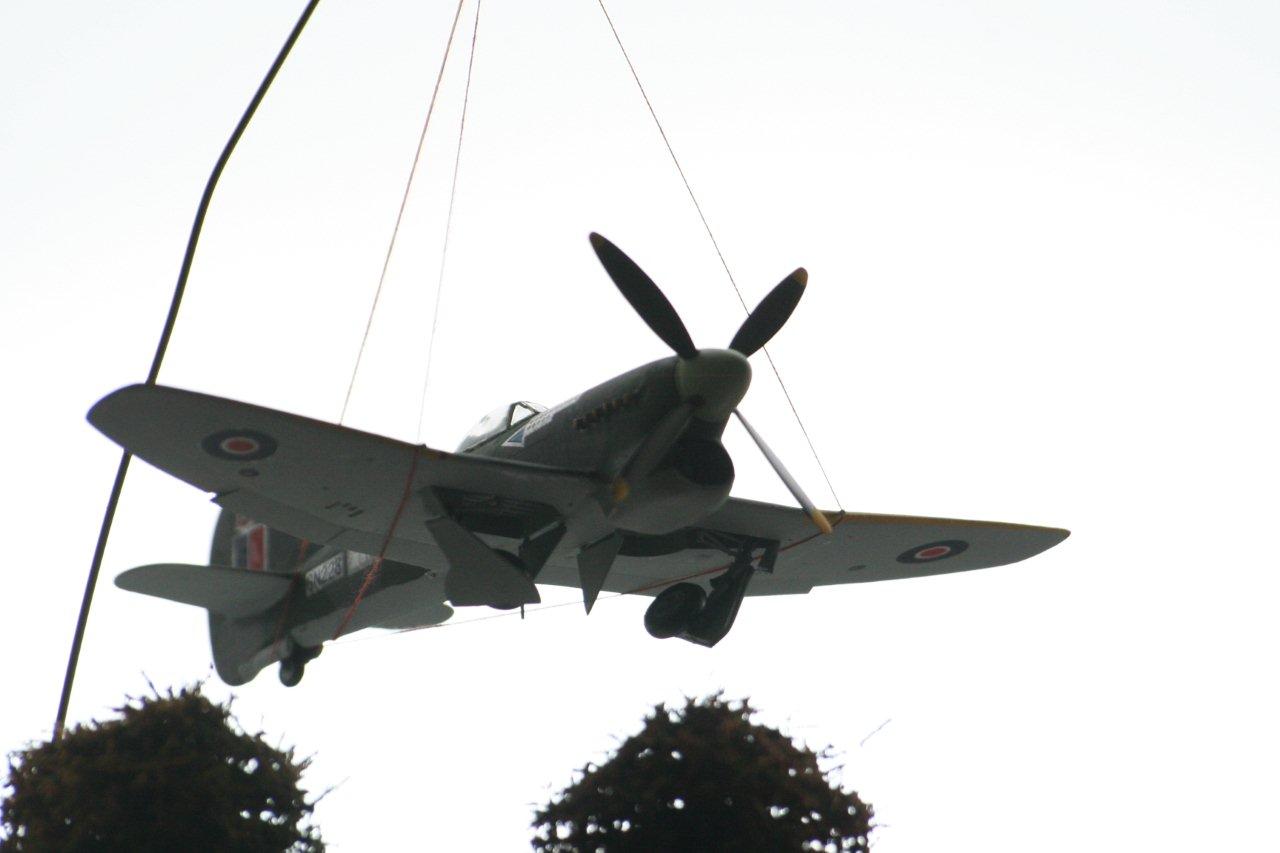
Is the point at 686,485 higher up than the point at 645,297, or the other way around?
the point at 645,297

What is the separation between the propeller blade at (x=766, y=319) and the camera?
12258 millimetres

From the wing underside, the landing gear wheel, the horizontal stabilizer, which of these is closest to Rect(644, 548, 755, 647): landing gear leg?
the wing underside

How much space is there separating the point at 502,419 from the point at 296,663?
4.17 meters

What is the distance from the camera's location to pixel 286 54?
9.80m

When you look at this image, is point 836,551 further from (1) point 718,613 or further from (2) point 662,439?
(2) point 662,439

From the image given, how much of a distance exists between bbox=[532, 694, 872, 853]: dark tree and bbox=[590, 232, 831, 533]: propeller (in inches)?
147

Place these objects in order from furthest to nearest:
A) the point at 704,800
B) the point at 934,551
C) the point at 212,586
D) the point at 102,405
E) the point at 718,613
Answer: the point at 212,586, the point at 934,551, the point at 718,613, the point at 102,405, the point at 704,800

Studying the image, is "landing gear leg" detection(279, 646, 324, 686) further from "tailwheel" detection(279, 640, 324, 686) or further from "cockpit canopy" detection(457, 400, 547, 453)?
"cockpit canopy" detection(457, 400, 547, 453)

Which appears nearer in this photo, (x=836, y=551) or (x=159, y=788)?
(x=159, y=788)

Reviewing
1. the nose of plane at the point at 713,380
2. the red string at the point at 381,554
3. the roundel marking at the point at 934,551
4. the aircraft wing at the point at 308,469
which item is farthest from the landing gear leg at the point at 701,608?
the red string at the point at 381,554

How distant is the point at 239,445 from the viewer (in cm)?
1132

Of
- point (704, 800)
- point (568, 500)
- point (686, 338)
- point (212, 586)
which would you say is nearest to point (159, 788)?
point (704, 800)

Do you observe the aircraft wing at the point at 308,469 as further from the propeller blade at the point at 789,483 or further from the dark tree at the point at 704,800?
the dark tree at the point at 704,800

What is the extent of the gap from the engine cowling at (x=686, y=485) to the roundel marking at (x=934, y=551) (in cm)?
348
